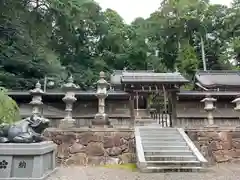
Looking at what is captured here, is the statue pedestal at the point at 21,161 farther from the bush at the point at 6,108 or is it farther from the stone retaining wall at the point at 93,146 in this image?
the stone retaining wall at the point at 93,146

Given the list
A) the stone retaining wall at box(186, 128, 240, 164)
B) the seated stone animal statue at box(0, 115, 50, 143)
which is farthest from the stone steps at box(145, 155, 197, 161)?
the seated stone animal statue at box(0, 115, 50, 143)

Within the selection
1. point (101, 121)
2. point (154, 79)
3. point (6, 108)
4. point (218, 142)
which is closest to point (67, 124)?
point (101, 121)

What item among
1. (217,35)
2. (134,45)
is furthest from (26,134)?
(217,35)

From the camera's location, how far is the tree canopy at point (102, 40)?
1341 centimetres

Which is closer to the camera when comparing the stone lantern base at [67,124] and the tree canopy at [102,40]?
the stone lantern base at [67,124]

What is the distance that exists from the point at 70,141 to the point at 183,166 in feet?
14.6

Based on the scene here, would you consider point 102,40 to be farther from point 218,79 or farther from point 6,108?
point 6,108

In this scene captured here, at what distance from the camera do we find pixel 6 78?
52.9 ft

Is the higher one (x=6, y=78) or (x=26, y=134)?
(x=6, y=78)

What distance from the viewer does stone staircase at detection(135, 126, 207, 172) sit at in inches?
299

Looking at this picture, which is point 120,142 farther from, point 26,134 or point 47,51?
point 47,51

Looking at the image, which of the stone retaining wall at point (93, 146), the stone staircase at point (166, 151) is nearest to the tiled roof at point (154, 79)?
the stone staircase at point (166, 151)

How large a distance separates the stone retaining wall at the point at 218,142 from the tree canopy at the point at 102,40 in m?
8.23

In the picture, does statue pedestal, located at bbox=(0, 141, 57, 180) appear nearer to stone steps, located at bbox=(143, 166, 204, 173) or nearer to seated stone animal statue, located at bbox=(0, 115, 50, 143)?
seated stone animal statue, located at bbox=(0, 115, 50, 143)
